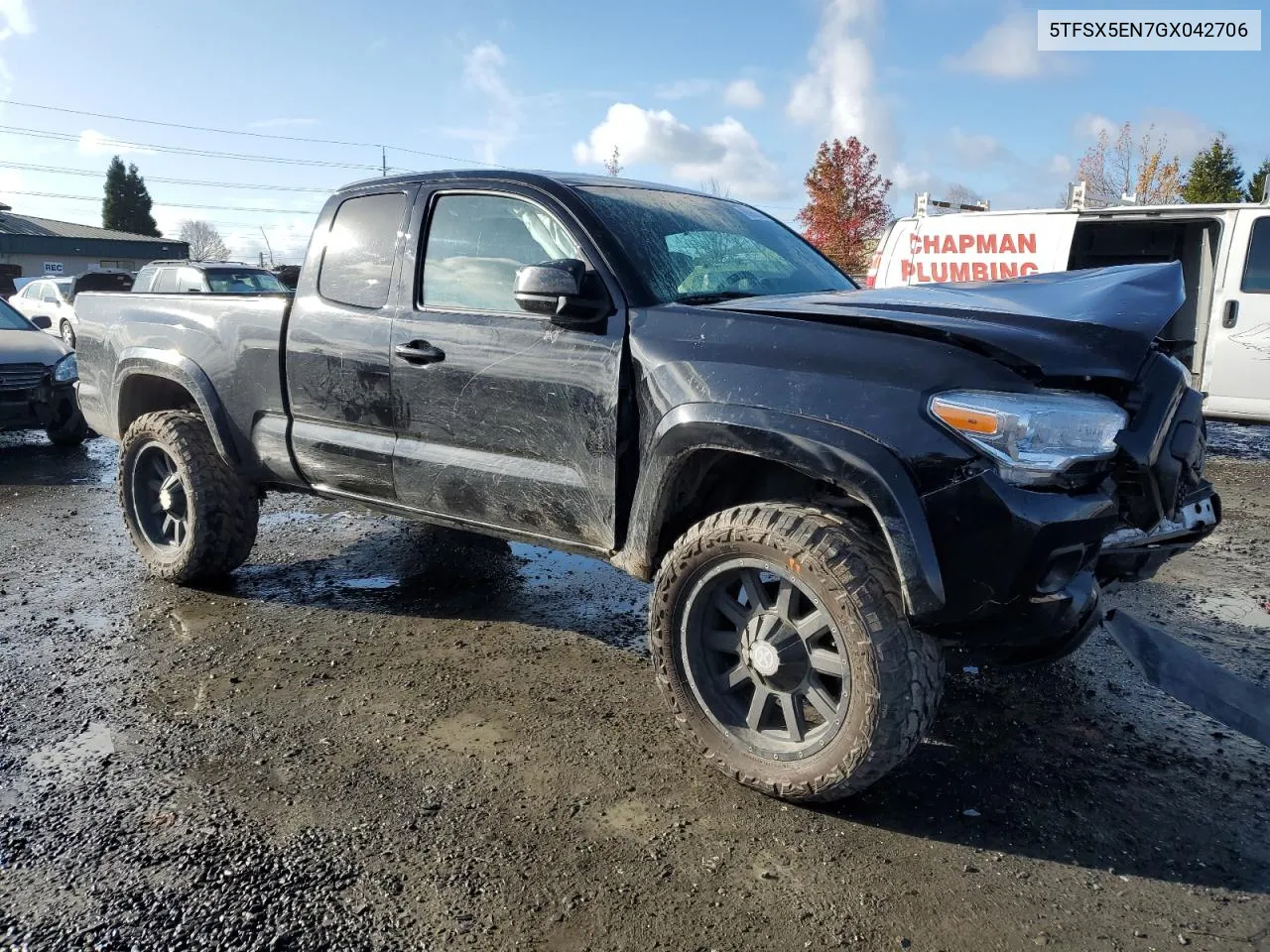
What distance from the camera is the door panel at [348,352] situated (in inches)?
154

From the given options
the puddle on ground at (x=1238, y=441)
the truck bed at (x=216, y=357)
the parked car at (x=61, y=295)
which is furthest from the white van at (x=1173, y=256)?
the parked car at (x=61, y=295)

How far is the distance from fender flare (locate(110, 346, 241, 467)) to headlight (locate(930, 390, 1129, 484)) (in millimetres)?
3380

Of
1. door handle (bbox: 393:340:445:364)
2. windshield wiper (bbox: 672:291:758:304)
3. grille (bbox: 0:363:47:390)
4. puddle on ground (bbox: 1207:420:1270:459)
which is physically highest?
windshield wiper (bbox: 672:291:758:304)

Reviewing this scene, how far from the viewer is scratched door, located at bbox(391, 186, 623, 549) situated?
327 centimetres

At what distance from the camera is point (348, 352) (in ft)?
13.0

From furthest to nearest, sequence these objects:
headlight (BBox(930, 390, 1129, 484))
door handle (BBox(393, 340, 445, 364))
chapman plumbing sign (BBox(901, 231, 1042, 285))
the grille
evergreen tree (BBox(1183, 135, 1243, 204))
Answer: evergreen tree (BBox(1183, 135, 1243, 204))
chapman plumbing sign (BBox(901, 231, 1042, 285))
the grille
door handle (BBox(393, 340, 445, 364))
headlight (BBox(930, 390, 1129, 484))

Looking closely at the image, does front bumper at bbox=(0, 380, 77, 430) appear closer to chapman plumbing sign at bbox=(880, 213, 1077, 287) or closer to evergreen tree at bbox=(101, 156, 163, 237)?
chapman plumbing sign at bbox=(880, 213, 1077, 287)

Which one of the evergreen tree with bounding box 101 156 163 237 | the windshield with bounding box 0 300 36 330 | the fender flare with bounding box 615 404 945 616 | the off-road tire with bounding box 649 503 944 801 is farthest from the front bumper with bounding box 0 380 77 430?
the evergreen tree with bounding box 101 156 163 237

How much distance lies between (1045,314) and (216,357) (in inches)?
142

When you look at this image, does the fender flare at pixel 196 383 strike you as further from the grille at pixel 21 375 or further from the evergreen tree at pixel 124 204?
the evergreen tree at pixel 124 204

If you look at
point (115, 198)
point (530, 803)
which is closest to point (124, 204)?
point (115, 198)

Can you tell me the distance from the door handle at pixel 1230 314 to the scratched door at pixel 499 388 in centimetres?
744

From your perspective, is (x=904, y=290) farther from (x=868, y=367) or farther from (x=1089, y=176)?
(x=1089, y=176)

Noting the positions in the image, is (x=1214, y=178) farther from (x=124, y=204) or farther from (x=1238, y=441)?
(x=124, y=204)
